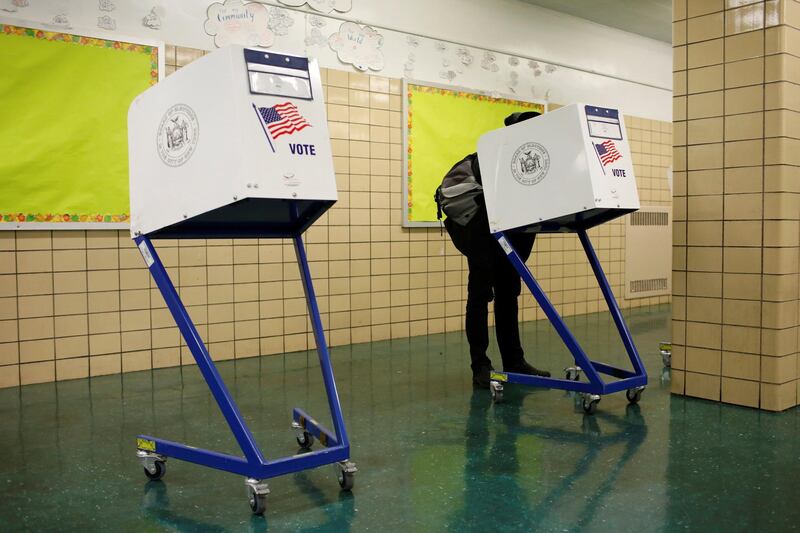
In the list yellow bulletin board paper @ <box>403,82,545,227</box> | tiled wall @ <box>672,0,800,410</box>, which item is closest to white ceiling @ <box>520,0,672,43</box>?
yellow bulletin board paper @ <box>403,82,545,227</box>

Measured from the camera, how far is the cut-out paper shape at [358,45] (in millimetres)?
4738

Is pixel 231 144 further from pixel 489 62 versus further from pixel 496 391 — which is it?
pixel 489 62

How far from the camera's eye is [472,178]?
3.45 metres

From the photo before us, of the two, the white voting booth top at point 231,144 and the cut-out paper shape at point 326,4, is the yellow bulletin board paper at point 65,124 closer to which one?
the cut-out paper shape at point 326,4

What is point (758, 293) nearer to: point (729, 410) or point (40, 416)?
point (729, 410)

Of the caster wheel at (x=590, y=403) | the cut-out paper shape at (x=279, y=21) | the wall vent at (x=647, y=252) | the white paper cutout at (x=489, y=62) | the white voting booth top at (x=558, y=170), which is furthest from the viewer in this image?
the wall vent at (x=647, y=252)

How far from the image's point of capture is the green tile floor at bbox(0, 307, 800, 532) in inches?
79.0

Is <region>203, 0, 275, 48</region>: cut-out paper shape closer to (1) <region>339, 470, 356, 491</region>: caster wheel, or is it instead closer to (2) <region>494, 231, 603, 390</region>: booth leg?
(2) <region>494, 231, 603, 390</region>: booth leg

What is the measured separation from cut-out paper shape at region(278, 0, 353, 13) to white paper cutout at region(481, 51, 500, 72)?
4.32 ft

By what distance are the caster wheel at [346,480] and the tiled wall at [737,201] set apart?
1.95 m

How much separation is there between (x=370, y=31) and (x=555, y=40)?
2069mm

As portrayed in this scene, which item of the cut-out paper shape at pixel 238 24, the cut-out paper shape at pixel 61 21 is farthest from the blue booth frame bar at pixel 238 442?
the cut-out paper shape at pixel 238 24

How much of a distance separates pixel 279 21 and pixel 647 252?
445 centimetres

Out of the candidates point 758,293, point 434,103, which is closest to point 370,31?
point 434,103
